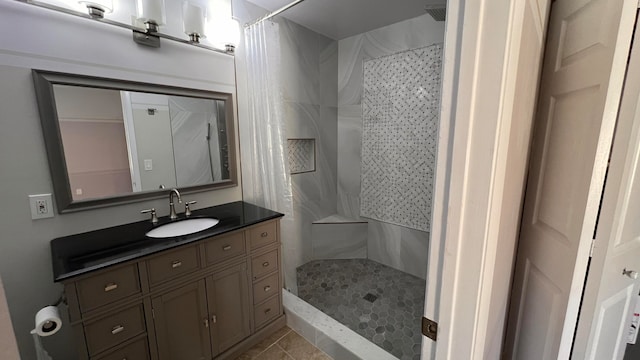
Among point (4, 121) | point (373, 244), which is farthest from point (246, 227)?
point (373, 244)

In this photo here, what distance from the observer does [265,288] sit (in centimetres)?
Answer: 184

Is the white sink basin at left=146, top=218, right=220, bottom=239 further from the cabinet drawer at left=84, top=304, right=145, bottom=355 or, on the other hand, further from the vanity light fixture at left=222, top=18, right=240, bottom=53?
the vanity light fixture at left=222, top=18, right=240, bottom=53

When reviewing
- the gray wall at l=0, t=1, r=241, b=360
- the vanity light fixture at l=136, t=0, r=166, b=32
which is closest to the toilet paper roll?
the gray wall at l=0, t=1, r=241, b=360

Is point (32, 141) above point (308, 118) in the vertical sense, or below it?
below

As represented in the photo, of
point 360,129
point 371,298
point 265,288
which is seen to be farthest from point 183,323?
point 360,129

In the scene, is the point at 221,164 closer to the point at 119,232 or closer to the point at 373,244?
the point at 119,232

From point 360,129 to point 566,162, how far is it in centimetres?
232

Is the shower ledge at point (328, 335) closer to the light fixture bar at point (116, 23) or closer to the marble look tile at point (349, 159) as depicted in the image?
the marble look tile at point (349, 159)

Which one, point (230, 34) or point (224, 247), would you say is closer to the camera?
point (224, 247)

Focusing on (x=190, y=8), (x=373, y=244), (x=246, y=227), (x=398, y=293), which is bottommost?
(x=398, y=293)

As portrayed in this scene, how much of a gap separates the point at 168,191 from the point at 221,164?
0.44 meters

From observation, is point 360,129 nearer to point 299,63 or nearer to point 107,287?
point 299,63

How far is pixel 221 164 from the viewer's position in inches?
81.4

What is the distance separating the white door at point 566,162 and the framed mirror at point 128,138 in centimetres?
192
